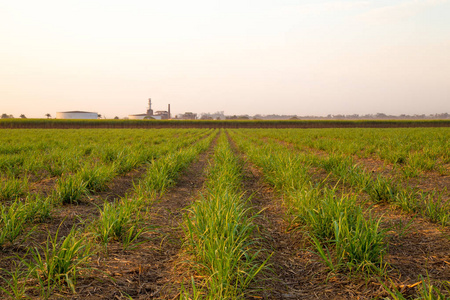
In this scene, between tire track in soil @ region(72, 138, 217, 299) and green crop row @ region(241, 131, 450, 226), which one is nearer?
tire track in soil @ region(72, 138, 217, 299)

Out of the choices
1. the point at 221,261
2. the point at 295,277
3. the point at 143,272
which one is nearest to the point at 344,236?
the point at 295,277

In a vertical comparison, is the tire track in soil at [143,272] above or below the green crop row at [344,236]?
below

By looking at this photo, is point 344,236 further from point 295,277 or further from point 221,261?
point 221,261

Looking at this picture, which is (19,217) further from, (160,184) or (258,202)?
(258,202)

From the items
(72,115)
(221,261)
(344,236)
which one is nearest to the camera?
(221,261)

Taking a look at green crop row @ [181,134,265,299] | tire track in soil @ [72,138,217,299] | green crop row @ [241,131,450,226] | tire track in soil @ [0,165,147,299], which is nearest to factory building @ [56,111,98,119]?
tire track in soil @ [0,165,147,299]

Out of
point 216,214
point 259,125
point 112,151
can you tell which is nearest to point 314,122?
point 259,125

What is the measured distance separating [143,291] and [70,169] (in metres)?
6.05

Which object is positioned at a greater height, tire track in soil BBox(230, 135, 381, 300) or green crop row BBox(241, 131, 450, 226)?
green crop row BBox(241, 131, 450, 226)

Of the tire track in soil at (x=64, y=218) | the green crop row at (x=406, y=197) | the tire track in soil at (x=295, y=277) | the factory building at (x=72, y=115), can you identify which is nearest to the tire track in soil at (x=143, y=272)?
the tire track in soil at (x=64, y=218)

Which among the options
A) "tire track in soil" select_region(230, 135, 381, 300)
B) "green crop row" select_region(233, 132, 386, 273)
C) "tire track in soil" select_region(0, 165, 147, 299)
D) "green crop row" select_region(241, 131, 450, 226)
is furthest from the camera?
"green crop row" select_region(241, 131, 450, 226)

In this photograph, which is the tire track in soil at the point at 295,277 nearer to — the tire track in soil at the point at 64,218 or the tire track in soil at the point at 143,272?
the tire track in soil at the point at 143,272

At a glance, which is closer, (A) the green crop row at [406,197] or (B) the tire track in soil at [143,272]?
(B) the tire track in soil at [143,272]

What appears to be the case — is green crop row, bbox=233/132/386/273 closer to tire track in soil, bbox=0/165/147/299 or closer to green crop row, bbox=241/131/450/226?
green crop row, bbox=241/131/450/226
